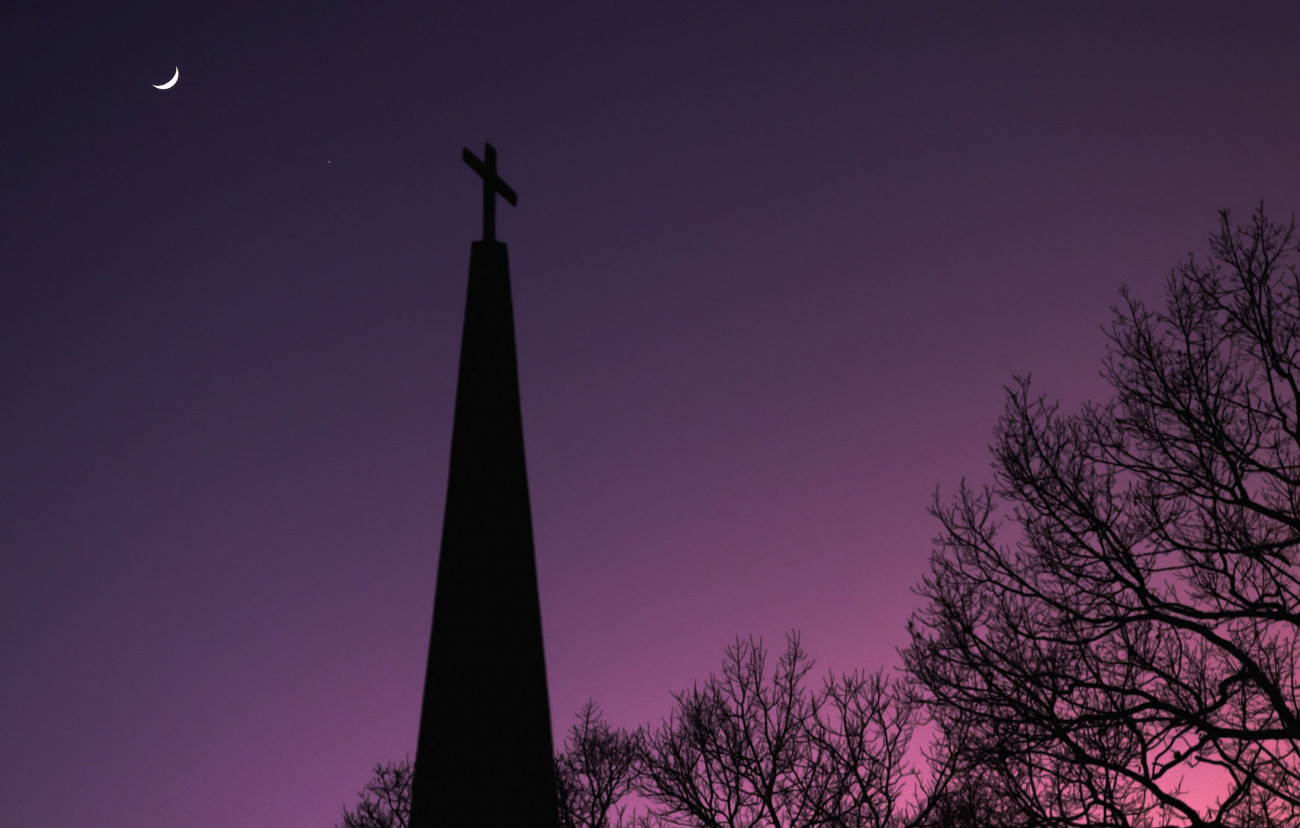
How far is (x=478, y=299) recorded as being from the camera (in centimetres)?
1036

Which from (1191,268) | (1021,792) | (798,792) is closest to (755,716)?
(798,792)

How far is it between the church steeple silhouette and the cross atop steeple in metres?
1.15

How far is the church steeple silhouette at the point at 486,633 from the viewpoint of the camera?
8531 millimetres

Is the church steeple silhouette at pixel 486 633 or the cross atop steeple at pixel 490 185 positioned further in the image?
the cross atop steeple at pixel 490 185

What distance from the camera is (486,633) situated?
8.96m

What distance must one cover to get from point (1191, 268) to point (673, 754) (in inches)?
566

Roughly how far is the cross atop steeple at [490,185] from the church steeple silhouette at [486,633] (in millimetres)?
1146

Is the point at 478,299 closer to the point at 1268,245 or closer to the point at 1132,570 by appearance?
the point at 1132,570

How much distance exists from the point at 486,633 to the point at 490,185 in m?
4.89

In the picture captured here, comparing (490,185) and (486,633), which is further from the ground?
(490,185)

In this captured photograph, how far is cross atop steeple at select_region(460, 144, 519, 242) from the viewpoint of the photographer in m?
11.1

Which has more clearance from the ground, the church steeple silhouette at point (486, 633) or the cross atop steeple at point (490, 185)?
the cross atop steeple at point (490, 185)

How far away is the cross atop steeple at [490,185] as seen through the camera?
11102mm

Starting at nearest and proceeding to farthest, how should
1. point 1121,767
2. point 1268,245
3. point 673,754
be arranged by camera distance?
point 1121,767, point 1268,245, point 673,754
